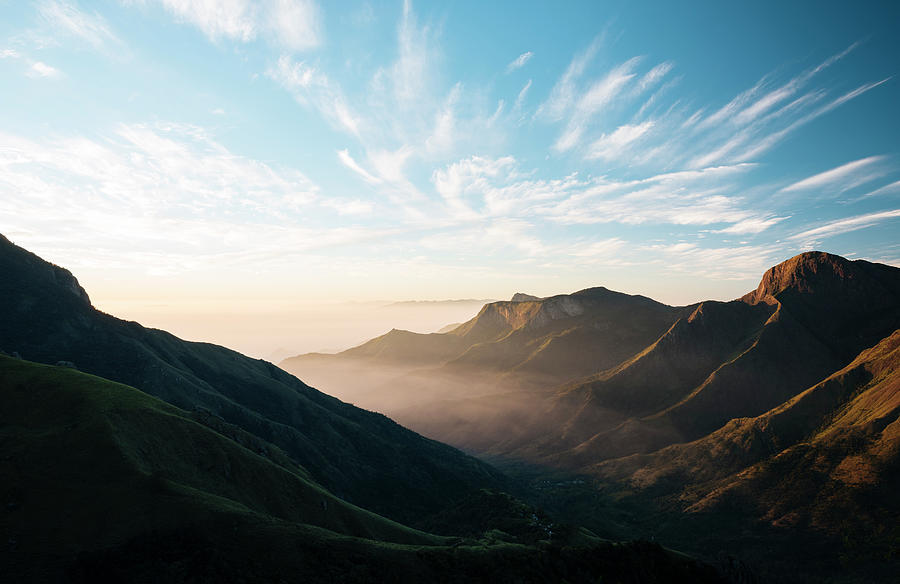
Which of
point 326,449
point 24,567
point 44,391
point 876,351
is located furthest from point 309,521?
point 876,351

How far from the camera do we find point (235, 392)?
155 m

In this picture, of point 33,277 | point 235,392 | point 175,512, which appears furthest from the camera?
point 235,392

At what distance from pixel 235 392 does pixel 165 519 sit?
12574 cm

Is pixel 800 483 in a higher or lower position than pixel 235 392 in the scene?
lower

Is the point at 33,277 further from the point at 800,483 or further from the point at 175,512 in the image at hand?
the point at 800,483

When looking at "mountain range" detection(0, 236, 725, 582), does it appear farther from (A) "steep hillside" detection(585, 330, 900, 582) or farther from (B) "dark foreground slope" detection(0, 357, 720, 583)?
(A) "steep hillside" detection(585, 330, 900, 582)

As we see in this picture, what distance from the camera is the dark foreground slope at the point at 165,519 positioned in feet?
→ 122

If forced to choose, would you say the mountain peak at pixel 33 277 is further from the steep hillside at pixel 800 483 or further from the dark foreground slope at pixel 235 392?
the steep hillside at pixel 800 483

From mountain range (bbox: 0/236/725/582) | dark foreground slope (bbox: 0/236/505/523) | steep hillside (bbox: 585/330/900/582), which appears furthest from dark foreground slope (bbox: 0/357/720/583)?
steep hillside (bbox: 585/330/900/582)

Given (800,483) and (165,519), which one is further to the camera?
(800,483)

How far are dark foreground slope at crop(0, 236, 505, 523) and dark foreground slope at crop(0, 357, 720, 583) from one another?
57.7 m

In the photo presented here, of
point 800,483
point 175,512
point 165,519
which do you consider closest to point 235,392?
point 175,512

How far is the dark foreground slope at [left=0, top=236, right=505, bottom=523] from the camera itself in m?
118

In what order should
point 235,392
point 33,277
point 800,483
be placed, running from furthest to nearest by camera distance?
point 235,392 → point 800,483 → point 33,277
